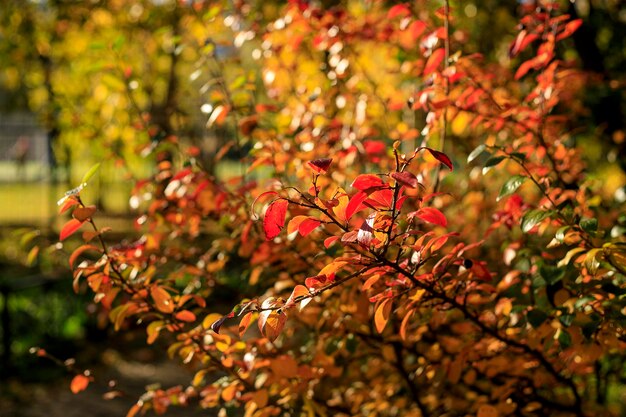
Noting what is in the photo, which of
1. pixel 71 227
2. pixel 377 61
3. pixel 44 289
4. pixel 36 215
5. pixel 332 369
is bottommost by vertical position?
pixel 36 215

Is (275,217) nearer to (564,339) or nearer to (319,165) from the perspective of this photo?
(319,165)

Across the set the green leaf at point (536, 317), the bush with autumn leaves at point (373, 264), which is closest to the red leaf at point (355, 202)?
the bush with autumn leaves at point (373, 264)

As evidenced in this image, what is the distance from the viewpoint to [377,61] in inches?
305

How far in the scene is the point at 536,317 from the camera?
2.13 m

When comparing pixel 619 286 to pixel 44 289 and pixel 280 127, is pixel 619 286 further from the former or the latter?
pixel 44 289

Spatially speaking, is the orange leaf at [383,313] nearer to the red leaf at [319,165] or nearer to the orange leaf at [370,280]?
the orange leaf at [370,280]

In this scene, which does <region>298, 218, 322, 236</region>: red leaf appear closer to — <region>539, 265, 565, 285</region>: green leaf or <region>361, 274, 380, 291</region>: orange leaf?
<region>361, 274, 380, 291</region>: orange leaf

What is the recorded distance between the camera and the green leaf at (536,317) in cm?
211

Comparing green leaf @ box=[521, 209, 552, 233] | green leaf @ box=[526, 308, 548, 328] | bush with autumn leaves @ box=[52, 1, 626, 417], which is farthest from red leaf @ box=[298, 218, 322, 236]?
green leaf @ box=[526, 308, 548, 328]

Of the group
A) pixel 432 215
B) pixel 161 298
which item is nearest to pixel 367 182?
pixel 432 215

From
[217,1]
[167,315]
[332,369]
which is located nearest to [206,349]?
[167,315]

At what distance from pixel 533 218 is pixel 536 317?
0.34 m

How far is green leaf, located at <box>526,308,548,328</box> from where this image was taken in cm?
211

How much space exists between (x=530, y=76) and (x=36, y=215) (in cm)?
1386
